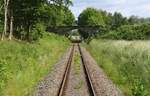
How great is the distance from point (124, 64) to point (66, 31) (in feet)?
402

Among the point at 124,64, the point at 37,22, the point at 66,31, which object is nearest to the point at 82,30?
the point at 66,31

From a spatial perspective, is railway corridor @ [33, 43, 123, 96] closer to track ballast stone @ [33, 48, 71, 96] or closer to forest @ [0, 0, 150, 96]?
track ballast stone @ [33, 48, 71, 96]

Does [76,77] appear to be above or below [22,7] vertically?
below

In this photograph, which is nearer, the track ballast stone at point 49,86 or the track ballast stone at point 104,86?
the track ballast stone at point 49,86

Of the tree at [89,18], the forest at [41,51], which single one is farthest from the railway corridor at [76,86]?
the tree at [89,18]

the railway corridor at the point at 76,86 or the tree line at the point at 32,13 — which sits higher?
the tree line at the point at 32,13

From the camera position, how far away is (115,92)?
749 inches

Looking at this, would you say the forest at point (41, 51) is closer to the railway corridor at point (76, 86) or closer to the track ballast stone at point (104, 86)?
the track ballast stone at point (104, 86)

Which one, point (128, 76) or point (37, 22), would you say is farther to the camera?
point (37, 22)

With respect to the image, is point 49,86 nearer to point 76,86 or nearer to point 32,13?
point 76,86

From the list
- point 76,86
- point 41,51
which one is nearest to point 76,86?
point 76,86

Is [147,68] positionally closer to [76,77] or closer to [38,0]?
[76,77]

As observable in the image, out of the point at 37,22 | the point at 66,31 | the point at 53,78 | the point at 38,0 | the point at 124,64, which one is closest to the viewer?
the point at 53,78

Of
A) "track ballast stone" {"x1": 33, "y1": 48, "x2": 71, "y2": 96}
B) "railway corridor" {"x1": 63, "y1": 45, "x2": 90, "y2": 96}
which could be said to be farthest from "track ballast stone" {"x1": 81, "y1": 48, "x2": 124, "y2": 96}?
"track ballast stone" {"x1": 33, "y1": 48, "x2": 71, "y2": 96}
